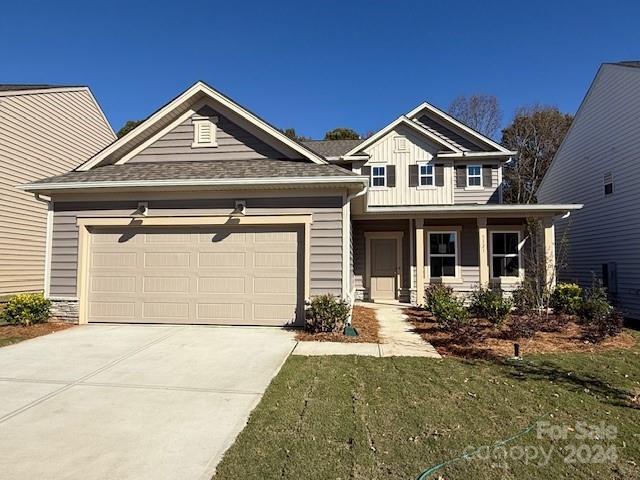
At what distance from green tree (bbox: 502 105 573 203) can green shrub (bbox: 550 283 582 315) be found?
19.8 metres

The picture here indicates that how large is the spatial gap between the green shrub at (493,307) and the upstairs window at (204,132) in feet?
24.7

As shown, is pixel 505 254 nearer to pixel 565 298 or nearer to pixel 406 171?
pixel 565 298

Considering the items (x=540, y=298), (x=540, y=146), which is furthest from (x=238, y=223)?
(x=540, y=146)

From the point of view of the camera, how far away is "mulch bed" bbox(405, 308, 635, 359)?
6.95m

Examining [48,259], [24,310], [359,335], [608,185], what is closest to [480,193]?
[608,185]

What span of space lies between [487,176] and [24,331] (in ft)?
49.1

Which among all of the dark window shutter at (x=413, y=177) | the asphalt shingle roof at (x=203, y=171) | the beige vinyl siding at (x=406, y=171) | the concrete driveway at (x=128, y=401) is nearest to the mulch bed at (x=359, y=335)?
the concrete driveway at (x=128, y=401)

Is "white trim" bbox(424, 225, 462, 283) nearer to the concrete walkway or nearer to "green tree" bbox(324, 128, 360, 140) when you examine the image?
the concrete walkway

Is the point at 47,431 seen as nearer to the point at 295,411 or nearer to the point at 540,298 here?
the point at 295,411

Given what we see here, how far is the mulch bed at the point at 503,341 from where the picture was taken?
273 inches

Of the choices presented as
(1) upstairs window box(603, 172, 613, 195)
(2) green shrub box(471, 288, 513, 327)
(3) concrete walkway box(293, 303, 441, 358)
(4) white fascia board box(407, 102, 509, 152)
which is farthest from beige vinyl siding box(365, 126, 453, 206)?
(3) concrete walkway box(293, 303, 441, 358)

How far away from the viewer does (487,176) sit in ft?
50.9

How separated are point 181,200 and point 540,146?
2930cm

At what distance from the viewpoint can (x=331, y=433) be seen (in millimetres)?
3734
